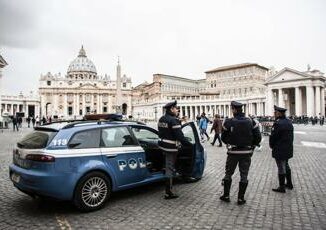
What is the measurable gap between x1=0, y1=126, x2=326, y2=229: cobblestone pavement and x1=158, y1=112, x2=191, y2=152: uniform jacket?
114 centimetres

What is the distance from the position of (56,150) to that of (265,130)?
22.6 metres

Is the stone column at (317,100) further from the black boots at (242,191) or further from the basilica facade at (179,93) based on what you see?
the black boots at (242,191)

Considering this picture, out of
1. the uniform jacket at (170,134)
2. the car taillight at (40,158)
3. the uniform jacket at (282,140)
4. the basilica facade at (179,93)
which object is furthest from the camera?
the basilica facade at (179,93)

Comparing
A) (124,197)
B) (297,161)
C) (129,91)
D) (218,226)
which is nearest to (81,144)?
(124,197)

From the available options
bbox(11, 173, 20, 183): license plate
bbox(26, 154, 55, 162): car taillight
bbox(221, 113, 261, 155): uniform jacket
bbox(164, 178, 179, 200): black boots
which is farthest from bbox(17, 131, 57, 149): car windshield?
bbox(221, 113, 261, 155): uniform jacket

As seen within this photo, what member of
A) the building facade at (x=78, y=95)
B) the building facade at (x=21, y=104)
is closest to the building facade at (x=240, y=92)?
the building facade at (x=78, y=95)

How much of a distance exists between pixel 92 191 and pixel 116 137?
1.25 metres

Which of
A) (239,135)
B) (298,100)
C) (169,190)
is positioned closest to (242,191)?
(239,135)

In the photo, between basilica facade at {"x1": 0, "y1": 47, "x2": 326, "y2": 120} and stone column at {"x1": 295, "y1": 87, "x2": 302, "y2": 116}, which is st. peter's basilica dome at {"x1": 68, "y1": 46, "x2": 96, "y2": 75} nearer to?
basilica facade at {"x1": 0, "y1": 47, "x2": 326, "y2": 120}

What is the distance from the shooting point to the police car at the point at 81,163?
222 inches

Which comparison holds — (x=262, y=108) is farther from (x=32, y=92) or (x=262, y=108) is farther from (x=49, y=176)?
(x=32, y=92)

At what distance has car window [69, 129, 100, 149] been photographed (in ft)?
19.8

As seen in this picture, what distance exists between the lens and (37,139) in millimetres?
6180

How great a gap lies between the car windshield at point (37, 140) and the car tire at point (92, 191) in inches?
38.0
